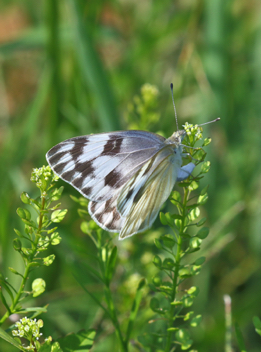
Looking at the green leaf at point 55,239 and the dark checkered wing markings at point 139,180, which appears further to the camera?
the dark checkered wing markings at point 139,180

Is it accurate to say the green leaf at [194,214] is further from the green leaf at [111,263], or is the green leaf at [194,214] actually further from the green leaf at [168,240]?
the green leaf at [111,263]

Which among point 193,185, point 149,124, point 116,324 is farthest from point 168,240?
point 149,124

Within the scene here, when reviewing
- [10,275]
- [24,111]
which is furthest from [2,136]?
[10,275]

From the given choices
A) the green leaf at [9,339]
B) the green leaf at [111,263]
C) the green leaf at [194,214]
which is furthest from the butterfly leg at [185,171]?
the green leaf at [9,339]

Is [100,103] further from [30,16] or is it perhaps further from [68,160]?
[30,16]

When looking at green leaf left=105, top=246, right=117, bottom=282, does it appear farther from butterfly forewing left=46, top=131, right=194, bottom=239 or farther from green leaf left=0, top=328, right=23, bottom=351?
green leaf left=0, top=328, right=23, bottom=351

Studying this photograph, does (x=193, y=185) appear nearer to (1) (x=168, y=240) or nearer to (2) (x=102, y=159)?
(1) (x=168, y=240)
